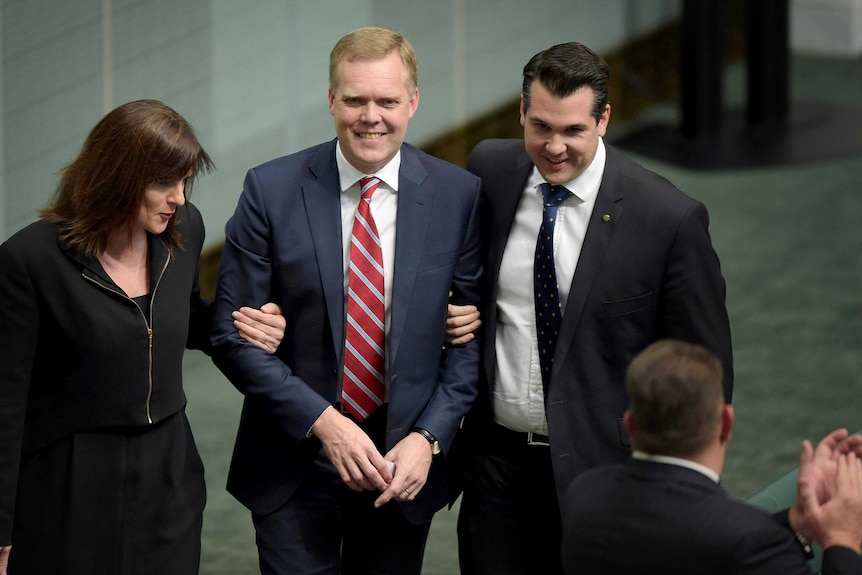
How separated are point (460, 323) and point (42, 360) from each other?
0.90m

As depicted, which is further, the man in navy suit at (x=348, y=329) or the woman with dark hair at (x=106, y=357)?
the man in navy suit at (x=348, y=329)

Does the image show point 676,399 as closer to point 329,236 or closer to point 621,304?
point 621,304

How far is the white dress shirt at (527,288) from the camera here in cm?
332

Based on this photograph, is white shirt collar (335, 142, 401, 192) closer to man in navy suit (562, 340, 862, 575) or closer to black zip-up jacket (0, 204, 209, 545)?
black zip-up jacket (0, 204, 209, 545)

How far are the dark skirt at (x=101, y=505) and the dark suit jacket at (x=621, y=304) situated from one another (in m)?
0.84

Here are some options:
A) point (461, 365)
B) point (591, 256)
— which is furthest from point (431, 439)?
point (591, 256)

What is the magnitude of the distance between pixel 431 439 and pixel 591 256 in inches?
20.8

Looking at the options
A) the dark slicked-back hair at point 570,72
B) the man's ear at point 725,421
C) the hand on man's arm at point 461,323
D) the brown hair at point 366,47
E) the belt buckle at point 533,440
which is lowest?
the belt buckle at point 533,440

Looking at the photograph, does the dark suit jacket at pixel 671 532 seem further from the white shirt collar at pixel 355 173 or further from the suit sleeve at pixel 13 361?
the suit sleeve at pixel 13 361

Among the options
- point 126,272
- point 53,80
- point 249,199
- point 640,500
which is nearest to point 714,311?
point 640,500

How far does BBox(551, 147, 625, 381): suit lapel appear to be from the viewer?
3.27 m

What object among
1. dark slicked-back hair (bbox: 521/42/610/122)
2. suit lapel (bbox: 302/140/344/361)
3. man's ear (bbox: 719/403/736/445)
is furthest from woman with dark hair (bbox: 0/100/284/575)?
man's ear (bbox: 719/403/736/445)

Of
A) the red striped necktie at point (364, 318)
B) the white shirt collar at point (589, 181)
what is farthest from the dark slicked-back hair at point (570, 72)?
the red striped necktie at point (364, 318)

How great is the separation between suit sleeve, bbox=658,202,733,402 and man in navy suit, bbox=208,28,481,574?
0.45m
